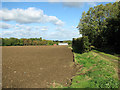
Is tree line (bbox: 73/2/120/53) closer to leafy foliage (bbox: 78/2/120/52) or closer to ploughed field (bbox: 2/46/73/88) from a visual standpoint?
leafy foliage (bbox: 78/2/120/52)

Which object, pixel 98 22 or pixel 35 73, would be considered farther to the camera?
pixel 98 22

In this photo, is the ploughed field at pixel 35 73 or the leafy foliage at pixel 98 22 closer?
the ploughed field at pixel 35 73

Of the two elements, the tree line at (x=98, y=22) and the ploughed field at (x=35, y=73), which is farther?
the tree line at (x=98, y=22)

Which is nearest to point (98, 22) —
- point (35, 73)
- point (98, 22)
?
point (98, 22)

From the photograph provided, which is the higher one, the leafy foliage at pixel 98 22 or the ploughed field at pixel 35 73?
the leafy foliage at pixel 98 22

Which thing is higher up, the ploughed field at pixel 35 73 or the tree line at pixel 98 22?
the tree line at pixel 98 22

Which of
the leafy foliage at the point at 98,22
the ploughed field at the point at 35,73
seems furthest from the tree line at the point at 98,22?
the ploughed field at the point at 35,73

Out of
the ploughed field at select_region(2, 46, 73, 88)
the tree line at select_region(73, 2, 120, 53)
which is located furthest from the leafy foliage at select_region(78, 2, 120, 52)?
the ploughed field at select_region(2, 46, 73, 88)

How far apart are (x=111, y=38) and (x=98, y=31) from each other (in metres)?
7.18

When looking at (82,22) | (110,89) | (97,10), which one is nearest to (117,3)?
(97,10)

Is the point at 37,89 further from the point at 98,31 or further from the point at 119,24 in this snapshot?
the point at 98,31

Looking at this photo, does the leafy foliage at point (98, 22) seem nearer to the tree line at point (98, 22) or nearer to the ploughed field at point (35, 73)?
the tree line at point (98, 22)

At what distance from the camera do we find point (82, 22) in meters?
39.6

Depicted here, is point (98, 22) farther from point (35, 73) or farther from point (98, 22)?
point (35, 73)
